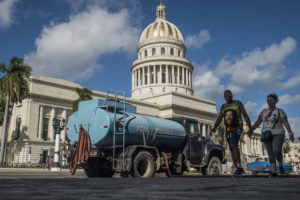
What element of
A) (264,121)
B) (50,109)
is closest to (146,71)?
(50,109)

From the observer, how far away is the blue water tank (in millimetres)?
11844

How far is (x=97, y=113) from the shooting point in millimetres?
12070

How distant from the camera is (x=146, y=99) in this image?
69500 millimetres

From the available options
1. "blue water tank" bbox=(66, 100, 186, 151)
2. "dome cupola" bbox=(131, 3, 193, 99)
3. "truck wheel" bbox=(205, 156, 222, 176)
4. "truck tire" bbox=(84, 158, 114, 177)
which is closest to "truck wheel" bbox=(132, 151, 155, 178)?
"blue water tank" bbox=(66, 100, 186, 151)

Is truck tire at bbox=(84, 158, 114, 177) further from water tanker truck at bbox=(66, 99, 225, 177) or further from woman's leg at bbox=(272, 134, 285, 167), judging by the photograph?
woman's leg at bbox=(272, 134, 285, 167)

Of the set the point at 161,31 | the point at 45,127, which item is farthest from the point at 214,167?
the point at 161,31

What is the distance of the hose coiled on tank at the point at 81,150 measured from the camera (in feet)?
38.8

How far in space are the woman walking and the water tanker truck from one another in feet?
16.6

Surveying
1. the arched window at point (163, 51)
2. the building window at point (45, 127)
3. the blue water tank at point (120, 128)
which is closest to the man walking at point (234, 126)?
the blue water tank at point (120, 128)

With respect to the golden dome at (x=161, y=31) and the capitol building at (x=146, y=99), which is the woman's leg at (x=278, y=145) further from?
the golden dome at (x=161, y=31)

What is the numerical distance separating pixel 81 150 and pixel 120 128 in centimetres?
167

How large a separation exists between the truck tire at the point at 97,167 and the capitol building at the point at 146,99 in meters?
4.02

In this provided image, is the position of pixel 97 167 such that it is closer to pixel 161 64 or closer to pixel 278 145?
pixel 278 145

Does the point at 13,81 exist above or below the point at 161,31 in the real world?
below
